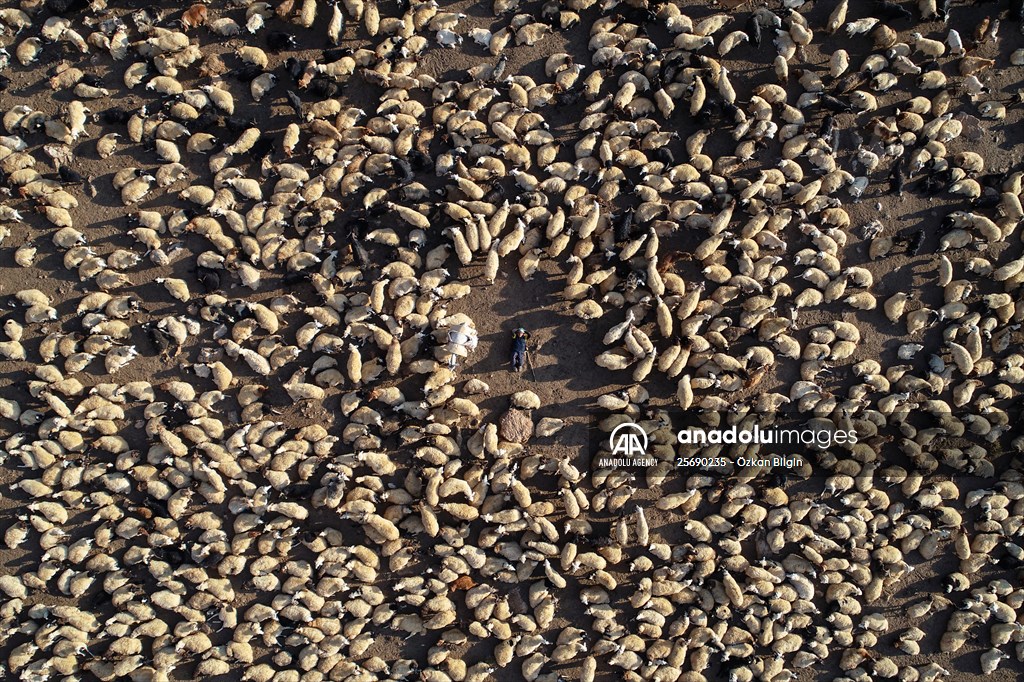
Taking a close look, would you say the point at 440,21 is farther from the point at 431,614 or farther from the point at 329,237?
the point at 431,614

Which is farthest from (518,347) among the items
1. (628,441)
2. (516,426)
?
(628,441)

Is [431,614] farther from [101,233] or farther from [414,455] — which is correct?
[101,233]

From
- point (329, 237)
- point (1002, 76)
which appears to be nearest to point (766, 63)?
point (1002, 76)

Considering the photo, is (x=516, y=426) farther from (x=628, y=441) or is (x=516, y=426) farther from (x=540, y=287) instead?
(x=540, y=287)

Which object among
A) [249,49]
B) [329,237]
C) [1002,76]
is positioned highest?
[249,49]

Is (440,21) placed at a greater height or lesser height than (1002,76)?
greater

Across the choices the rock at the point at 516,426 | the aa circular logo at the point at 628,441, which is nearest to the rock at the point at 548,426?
the rock at the point at 516,426
